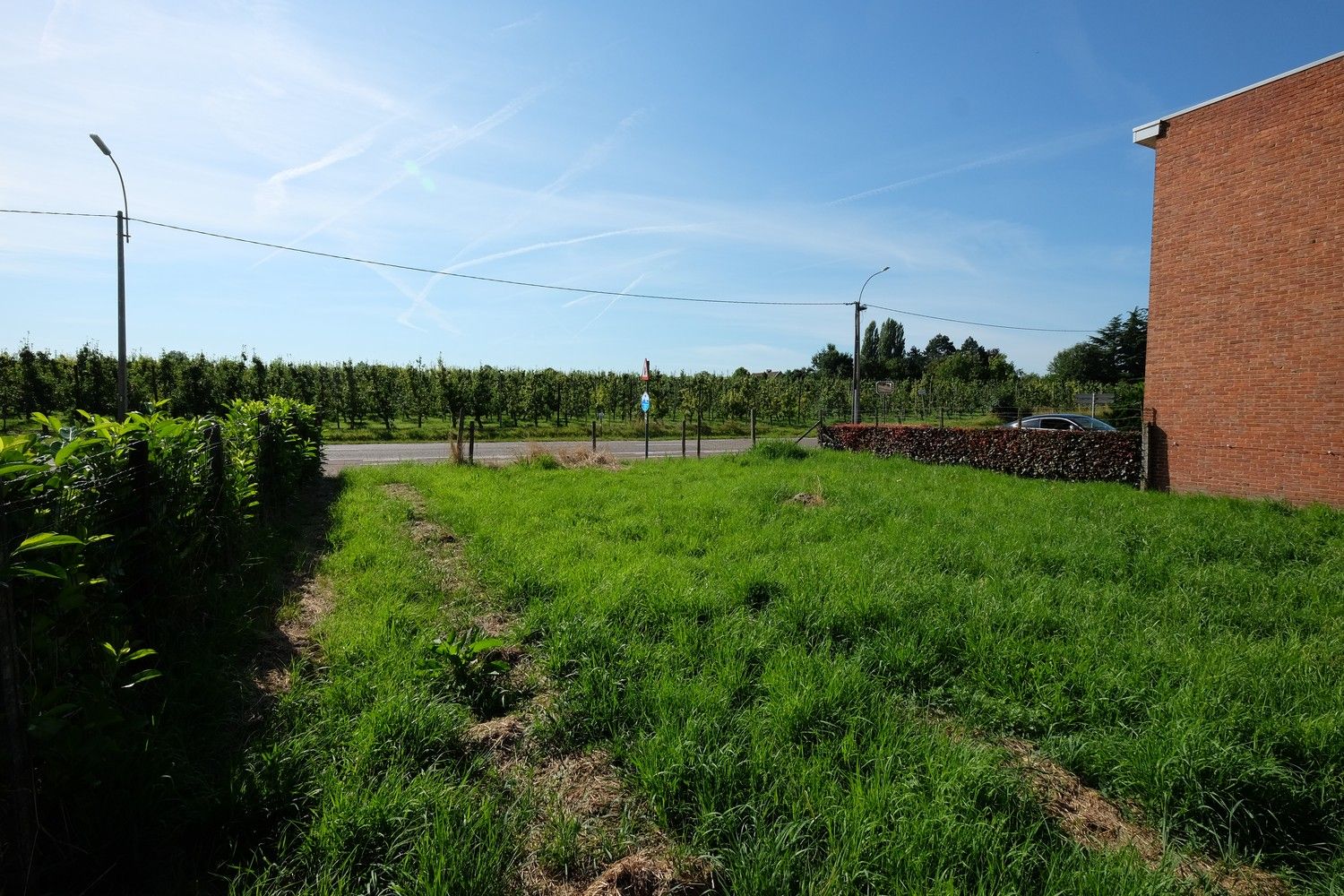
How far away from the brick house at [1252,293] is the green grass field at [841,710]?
15.8 feet

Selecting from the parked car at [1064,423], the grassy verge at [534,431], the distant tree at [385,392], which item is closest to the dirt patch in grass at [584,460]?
the parked car at [1064,423]

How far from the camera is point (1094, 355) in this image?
57594 mm

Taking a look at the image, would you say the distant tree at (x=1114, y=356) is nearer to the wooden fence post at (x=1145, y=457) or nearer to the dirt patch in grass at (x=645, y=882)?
the wooden fence post at (x=1145, y=457)

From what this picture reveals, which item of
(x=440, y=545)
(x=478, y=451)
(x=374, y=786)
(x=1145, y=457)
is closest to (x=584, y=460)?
(x=478, y=451)

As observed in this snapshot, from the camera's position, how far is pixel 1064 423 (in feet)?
51.1

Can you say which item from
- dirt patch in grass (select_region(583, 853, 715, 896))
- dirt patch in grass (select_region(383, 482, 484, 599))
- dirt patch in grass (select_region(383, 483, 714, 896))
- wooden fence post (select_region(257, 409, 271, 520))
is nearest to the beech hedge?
dirt patch in grass (select_region(383, 482, 484, 599))

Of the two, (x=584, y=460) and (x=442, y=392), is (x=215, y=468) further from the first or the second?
(x=442, y=392)

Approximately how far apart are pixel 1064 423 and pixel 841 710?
15.4 meters

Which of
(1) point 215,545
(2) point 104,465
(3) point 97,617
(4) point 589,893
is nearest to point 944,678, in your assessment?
(4) point 589,893

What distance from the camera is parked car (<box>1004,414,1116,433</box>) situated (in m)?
15.0

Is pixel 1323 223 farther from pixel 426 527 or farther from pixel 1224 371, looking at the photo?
pixel 426 527

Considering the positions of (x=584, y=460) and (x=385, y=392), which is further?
(x=385, y=392)

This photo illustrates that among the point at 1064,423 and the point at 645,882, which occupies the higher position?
the point at 1064,423

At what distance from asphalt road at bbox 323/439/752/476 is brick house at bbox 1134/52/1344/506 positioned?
40.9ft
